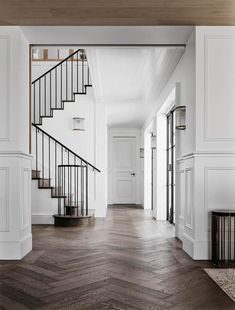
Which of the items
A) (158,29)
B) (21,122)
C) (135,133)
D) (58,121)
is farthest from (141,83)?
(135,133)

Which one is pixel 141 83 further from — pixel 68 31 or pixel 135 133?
pixel 135 133

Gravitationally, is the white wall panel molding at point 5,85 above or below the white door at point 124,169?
above

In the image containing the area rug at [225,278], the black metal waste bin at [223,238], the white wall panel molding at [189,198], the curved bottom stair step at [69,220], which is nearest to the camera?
the area rug at [225,278]

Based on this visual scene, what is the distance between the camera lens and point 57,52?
941 centimetres

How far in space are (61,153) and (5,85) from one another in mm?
4154

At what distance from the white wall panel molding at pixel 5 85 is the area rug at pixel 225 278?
237 cm

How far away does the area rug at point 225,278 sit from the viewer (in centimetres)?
283

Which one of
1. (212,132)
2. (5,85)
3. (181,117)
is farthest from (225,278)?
(5,85)

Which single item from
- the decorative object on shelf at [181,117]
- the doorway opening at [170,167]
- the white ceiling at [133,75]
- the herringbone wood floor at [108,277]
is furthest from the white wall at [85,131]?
the decorative object on shelf at [181,117]

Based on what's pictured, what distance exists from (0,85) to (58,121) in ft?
14.2

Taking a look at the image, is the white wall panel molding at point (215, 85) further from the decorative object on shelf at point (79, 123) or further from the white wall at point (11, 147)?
the decorative object on shelf at point (79, 123)

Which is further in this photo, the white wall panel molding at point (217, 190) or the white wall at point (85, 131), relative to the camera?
the white wall at point (85, 131)

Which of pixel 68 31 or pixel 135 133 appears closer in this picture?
pixel 68 31

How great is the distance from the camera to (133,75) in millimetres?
6465
